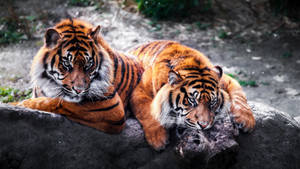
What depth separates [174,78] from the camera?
2771 mm

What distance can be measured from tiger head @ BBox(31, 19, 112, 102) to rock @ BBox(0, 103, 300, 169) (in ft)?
1.02

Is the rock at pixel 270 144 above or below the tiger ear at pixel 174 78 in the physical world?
below

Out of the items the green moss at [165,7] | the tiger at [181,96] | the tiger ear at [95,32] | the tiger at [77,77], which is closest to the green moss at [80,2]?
the green moss at [165,7]

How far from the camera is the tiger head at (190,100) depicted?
2.65 meters

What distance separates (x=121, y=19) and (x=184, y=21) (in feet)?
5.35

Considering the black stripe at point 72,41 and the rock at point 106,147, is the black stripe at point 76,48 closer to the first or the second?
the black stripe at point 72,41

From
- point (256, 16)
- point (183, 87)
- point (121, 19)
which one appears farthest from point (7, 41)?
point (256, 16)

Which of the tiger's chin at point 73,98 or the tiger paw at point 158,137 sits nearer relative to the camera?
the tiger's chin at point 73,98

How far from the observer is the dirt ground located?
5.61 metres

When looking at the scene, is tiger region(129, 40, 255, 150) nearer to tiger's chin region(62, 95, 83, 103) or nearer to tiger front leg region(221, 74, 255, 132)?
tiger front leg region(221, 74, 255, 132)

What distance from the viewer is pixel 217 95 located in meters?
2.79

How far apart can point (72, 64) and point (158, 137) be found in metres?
1.03

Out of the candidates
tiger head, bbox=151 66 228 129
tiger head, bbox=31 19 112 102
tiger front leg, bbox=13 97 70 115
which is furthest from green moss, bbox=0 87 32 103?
tiger head, bbox=151 66 228 129

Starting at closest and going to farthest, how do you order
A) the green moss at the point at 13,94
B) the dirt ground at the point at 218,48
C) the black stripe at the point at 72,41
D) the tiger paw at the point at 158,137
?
1. the black stripe at the point at 72,41
2. the tiger paw at the point at 158,137
3. the green moss at the point at 13,94
4. the dirt ground at the point at 218,48
